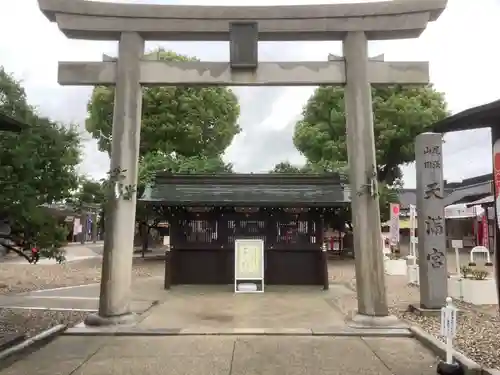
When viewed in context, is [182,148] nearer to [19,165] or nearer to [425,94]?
[425,94]

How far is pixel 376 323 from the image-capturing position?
28.8 feet

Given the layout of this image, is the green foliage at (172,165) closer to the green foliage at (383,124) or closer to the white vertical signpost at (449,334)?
the green foliage at (383,124)

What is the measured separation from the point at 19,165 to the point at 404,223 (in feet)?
115

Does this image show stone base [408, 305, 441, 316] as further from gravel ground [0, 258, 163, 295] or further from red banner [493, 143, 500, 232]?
gravel ground [0, 258, 163, 295]

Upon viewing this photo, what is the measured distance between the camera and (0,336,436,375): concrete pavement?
20.6 ft

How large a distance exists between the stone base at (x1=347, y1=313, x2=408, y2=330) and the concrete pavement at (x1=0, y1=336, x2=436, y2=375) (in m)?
0.57

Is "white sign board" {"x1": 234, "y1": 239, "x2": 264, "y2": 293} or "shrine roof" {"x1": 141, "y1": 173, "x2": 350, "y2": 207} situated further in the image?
"shrine roof" {"x1": 141, "y1": 173, "x2": 350, "y2": 207}

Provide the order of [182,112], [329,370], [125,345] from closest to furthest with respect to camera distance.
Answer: [329,370], [125,345], [182,112]

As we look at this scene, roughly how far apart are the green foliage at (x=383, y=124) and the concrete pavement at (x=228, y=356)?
22715 mm

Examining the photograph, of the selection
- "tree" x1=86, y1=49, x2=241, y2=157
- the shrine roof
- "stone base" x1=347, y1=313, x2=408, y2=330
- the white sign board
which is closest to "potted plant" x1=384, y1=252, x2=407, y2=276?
the shrine roof

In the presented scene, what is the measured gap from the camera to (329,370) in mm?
6258

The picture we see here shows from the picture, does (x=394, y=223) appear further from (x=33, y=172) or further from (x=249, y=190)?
(x=33, y=172)

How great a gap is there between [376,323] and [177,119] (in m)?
24.6

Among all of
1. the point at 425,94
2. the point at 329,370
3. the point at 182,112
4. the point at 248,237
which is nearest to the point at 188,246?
the point at 248,237
